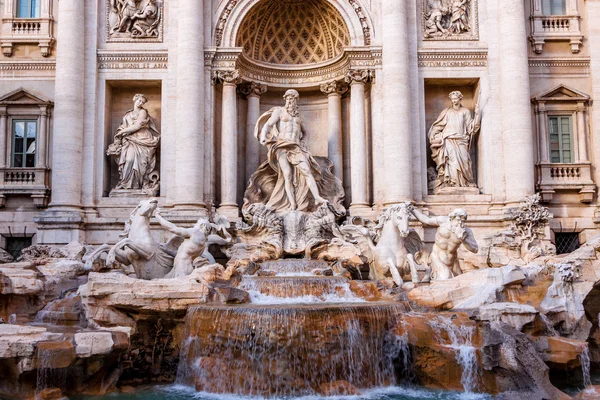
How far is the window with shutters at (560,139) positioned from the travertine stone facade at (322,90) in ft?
0.17

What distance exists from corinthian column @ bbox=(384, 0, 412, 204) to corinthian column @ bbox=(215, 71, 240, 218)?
4.39m

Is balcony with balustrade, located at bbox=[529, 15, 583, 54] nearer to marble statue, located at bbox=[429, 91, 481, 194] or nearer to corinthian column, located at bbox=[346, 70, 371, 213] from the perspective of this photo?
marble statue, located at bbox=[429, 91, 481, 194]

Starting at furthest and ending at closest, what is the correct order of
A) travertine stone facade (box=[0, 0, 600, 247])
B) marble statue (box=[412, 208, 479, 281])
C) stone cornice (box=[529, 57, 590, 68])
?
stone cornice (box=[529, 57, 590, 68]) → travertine stone facade (box=[0, 0, 600, 247]) → marble statue (box=[412, 208, 479, 281])

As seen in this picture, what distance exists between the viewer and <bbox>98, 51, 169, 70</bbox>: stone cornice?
1797cm

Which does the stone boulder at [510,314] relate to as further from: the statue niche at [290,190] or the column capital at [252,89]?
the column capital at [252,89]

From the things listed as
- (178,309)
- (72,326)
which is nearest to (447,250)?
(178,309)

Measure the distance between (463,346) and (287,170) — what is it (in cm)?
802

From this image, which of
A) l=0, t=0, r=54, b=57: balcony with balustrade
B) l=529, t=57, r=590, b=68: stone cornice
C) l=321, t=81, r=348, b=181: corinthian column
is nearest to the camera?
l=0, t=0, r=54, b=57: balcony with balustrade

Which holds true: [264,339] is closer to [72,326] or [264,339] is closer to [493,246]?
[72,326]

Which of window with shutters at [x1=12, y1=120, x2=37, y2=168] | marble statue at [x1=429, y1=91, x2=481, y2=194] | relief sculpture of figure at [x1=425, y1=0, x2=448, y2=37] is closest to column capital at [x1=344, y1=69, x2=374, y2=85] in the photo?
relief sculpture of figure at [x1=425, y1=0, x2=448, y2=37]

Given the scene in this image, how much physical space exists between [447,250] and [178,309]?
5.95 m

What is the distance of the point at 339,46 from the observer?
19250 mm

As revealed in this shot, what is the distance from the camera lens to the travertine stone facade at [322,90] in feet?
56.6

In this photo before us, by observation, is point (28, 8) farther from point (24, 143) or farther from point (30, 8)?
point (24, 143)
